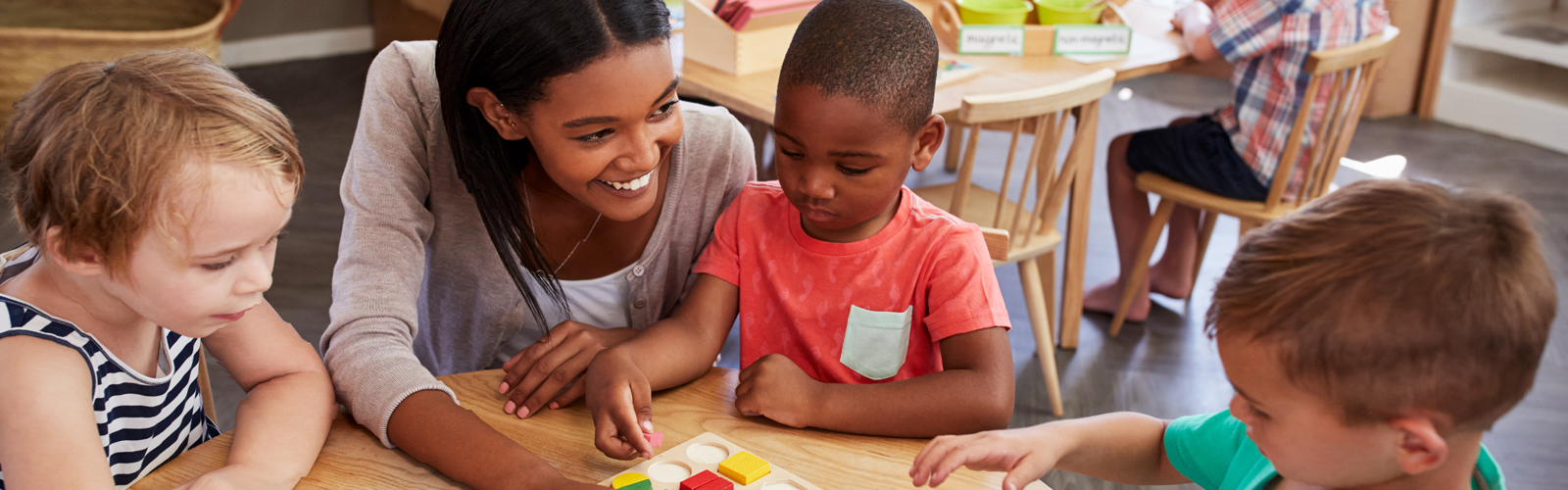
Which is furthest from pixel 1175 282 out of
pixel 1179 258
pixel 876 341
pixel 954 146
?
pixel 876 341

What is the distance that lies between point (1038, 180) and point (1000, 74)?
10.5 inches

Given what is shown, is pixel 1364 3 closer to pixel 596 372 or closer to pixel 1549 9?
pixel 596 372

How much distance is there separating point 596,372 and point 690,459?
17 cm

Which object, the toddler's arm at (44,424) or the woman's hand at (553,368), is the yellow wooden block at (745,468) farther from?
the toddler's arm at (44,424)

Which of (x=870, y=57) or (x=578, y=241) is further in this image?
(x=578, y=241)

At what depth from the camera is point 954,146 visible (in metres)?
3.80

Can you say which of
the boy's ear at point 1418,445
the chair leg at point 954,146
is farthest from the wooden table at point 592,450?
the chair leg at point 954,146

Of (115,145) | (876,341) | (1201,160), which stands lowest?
(1201,160)

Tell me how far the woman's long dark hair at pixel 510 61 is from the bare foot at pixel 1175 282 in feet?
7.27

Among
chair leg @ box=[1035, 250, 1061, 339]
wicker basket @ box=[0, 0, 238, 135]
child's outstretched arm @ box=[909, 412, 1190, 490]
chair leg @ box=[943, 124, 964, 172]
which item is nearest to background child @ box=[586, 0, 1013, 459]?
child's outstretched arm @ box=[909, 412, 1190, 490]

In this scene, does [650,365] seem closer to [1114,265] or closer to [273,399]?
[273,399]

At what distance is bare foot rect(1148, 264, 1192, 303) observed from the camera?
299 centimetres

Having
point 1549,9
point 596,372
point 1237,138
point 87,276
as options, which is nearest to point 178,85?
point 87,276

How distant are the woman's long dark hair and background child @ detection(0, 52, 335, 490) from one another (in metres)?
0.26
